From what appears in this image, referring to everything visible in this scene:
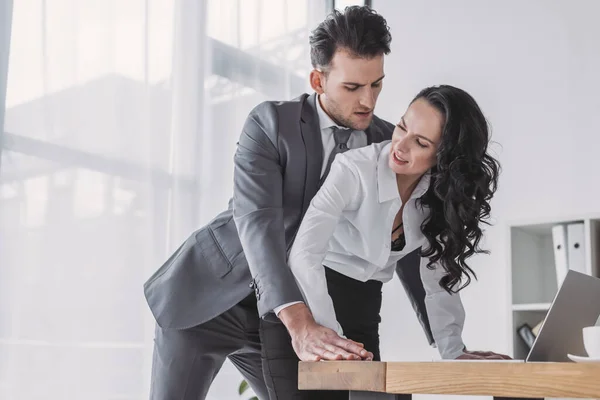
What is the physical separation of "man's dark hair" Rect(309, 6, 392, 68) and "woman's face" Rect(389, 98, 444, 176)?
0.32 m

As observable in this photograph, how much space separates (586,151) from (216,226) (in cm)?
197

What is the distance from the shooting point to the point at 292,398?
1.60m

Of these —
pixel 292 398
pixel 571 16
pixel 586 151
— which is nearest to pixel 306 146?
pixel 292 398

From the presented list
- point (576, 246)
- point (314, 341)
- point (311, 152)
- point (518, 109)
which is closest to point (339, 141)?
point (311, 152)

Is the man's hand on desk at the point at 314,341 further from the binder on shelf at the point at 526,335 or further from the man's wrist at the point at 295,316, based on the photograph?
the binder on shelf at the point at 526,335

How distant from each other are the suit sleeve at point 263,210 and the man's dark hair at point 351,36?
8.1 inches

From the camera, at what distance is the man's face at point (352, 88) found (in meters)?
1.89

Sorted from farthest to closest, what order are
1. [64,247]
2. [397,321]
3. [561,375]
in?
[397,321], [64,247], [561,375]

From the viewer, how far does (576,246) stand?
3.00 m

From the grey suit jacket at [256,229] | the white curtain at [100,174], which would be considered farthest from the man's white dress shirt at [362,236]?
the white curtain at [100,174]

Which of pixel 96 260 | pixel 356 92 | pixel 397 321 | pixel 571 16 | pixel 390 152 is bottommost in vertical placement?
pixel 397 321

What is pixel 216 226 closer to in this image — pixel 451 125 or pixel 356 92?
pixel 356 92

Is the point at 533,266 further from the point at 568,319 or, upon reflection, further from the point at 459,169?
the point at 568,319

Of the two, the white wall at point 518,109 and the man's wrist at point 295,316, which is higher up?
the white wall at point 518,109
